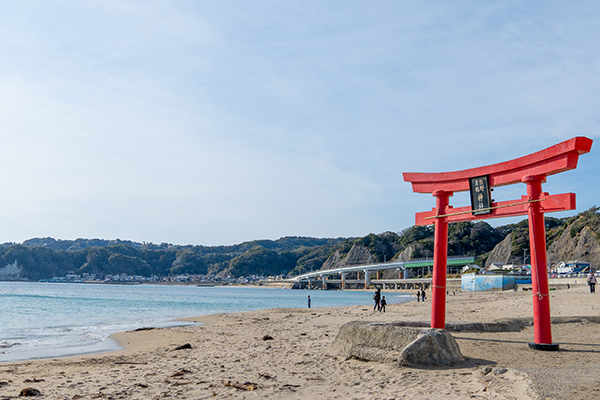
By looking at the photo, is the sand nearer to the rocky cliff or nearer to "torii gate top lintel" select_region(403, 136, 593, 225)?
"torii gate top lintel" select_region(403, 136, 593, 225)

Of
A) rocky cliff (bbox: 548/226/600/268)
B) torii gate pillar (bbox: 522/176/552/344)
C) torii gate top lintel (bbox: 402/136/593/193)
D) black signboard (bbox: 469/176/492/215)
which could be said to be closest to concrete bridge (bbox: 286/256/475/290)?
rocky cliff (bbox: 548/226/600/268)

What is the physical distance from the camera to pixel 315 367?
912cm

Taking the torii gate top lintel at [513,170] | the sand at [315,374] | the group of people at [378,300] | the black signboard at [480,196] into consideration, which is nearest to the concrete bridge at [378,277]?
the group of people at [378,300]

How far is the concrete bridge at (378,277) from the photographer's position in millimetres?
100188

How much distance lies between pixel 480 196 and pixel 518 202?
3.68 ft

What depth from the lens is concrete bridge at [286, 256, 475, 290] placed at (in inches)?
3944

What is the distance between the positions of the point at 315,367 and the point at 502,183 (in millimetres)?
6729

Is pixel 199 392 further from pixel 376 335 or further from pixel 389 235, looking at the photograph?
pixel 389 235

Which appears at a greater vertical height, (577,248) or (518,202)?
(577,248)

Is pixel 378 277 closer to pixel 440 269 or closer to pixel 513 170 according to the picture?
pixel 440 269

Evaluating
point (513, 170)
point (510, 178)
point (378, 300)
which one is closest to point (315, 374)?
point (510, 178)

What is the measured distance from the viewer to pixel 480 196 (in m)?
11.6

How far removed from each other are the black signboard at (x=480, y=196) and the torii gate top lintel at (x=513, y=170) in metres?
0.18

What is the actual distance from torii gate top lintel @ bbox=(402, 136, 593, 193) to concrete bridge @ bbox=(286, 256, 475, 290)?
8487 cm
